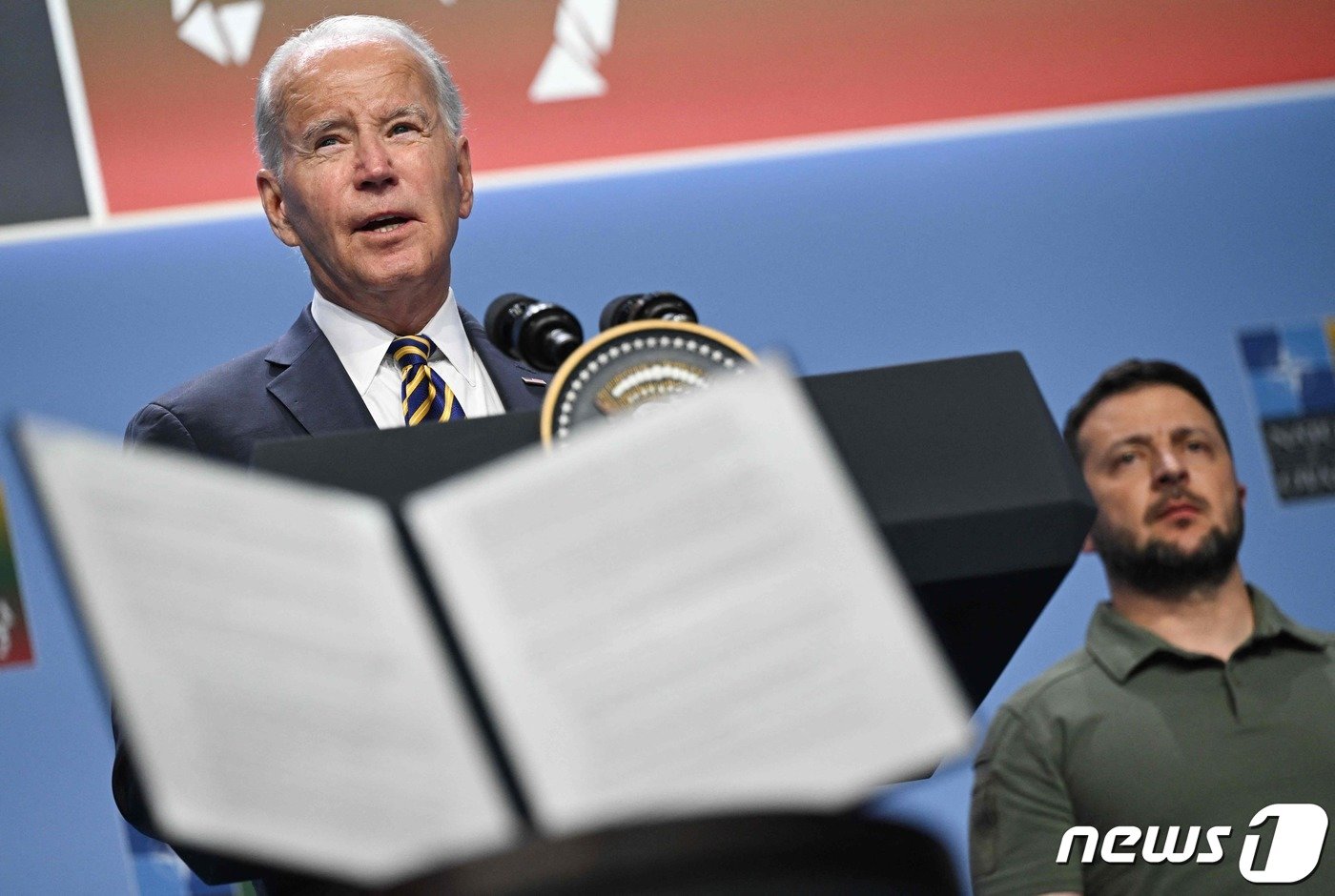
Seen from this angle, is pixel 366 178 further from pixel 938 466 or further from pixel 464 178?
pixel 938 466

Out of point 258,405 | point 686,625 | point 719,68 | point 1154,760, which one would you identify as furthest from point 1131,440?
point 686,625

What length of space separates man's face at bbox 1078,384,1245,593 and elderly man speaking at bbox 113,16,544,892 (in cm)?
131

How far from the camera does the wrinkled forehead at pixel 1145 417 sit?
8.88ft

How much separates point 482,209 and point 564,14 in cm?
39

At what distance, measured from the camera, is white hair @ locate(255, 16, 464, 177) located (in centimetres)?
183

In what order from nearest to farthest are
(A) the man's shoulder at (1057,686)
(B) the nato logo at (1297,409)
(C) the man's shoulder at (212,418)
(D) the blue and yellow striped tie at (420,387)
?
(C) the man's shoulder at (212,418) < (D) the blue and yellow striped tie at (420,387) < (A) the man's shoulder at (1057,686) < (B) the nato logo at (1297,409)

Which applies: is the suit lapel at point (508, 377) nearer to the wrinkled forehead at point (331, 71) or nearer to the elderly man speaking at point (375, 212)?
the elderly man speaking at point (375, 212)

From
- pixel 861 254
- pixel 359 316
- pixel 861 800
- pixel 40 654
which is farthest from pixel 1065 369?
A: pixel 861 800

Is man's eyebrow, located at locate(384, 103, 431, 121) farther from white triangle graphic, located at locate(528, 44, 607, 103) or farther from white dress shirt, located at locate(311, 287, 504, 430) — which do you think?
white triangle graphic, located at locate(528, 44, 607, 103)

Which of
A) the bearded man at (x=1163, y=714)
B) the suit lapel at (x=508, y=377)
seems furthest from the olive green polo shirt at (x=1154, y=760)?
the suit lapel at (x=508, y=377)

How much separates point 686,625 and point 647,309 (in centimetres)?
70

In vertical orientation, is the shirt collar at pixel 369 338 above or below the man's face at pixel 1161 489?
above

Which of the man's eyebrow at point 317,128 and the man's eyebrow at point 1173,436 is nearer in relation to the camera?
the man's eyebrow at point 317,128
